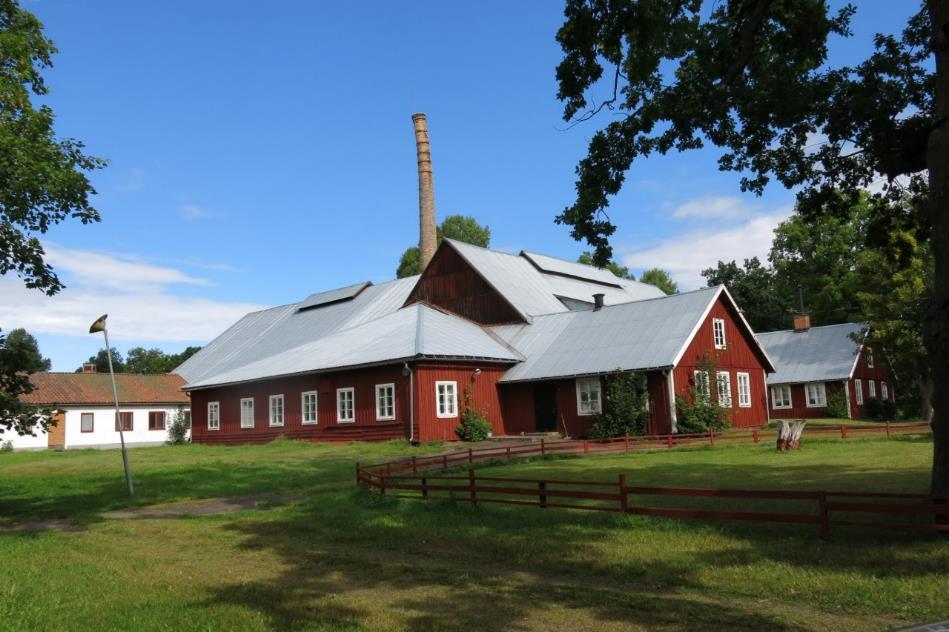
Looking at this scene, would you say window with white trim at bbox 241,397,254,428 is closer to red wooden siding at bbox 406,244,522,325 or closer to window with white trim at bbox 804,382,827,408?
red wooden siding at bbox 406,244,522,325

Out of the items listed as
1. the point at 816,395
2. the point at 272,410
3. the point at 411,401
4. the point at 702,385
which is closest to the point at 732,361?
the point at 702,385

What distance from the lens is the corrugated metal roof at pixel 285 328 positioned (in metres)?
50.8

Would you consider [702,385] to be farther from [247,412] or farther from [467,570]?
[467,570]

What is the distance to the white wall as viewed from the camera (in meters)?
48.2

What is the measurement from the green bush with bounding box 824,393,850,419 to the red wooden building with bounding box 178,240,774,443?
9.55 m

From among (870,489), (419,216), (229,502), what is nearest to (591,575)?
(870,489)

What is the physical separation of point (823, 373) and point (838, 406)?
2.15m

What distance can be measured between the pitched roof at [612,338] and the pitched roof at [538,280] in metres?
2.78

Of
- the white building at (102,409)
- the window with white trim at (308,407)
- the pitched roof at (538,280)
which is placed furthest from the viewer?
the white building at (102,409)

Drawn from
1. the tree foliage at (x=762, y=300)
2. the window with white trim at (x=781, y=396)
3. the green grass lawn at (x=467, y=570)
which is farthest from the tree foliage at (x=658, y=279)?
the green grass lawn at (x=467, y=570)

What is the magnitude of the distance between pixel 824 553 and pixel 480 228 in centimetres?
7489

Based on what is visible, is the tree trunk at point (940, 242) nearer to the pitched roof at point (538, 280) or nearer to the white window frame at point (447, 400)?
the white window frame at point (447, 400)

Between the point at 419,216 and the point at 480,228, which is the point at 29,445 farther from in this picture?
the point at 480,228

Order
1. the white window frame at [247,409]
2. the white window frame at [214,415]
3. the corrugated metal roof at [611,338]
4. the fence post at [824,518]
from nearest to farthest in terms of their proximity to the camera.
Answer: the fence post at [824,518] < the corrugated metal roof at [611,338] < the white window frame at [247,409] < the white window frame at [214,415]
